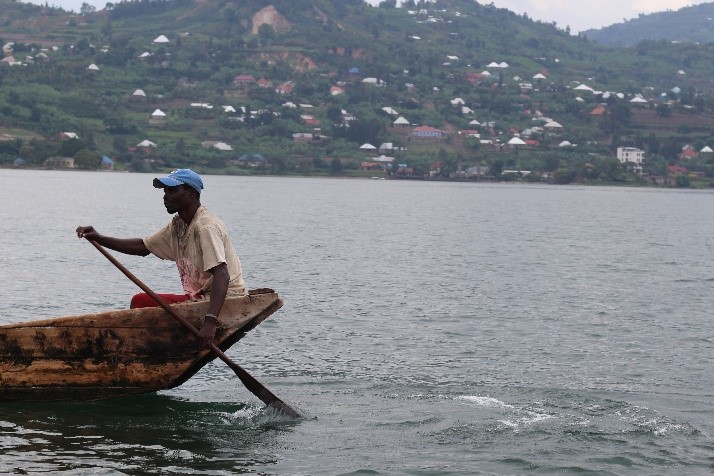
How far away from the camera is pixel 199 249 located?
11297 mm

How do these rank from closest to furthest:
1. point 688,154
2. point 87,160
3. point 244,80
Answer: point 87,160 → point 688,154 → point 244,80

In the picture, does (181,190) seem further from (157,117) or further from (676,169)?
(676,169)

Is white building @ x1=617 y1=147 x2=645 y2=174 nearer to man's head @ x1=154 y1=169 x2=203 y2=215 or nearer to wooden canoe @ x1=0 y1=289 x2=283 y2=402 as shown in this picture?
wooden canoe @ x1=0 y1=289 x2=283 y2=402

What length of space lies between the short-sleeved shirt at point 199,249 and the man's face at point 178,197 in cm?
17

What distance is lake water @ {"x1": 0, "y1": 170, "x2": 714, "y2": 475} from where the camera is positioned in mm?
10984

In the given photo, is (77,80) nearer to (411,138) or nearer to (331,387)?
(411,138)

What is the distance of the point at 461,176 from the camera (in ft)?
447

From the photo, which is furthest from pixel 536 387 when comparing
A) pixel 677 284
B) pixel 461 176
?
pixel 461 176

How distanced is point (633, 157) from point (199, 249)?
127973mm

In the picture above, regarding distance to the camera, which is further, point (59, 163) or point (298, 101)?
point (298, 101)

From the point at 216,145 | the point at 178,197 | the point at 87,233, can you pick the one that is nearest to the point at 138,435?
the point at 87,233

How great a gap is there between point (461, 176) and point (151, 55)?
4795cm

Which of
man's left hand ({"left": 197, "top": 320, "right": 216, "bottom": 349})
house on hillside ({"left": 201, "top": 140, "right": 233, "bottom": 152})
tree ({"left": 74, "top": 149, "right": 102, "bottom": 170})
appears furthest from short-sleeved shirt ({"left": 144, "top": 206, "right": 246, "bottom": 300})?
house on hillside ({"left": 201, "top": 140, "right": 233, "bottom": 152})

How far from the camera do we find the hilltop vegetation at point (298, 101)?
122812 millimetres
